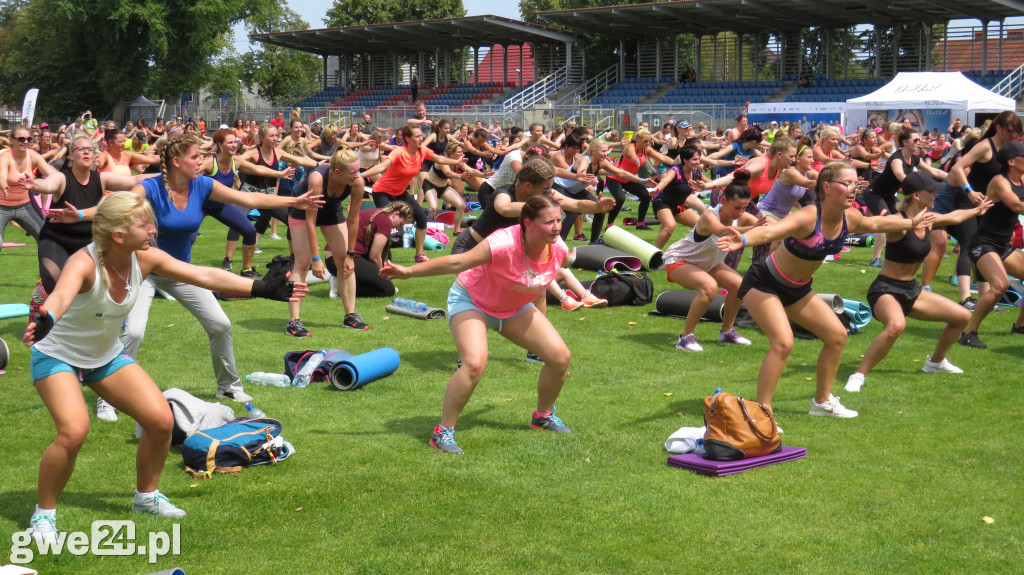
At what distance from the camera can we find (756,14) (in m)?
42.8

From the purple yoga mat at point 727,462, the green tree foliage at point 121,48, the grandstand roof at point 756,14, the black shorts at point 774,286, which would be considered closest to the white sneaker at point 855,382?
the black shorts at point 774,286

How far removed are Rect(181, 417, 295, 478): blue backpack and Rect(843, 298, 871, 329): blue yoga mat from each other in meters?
6.31

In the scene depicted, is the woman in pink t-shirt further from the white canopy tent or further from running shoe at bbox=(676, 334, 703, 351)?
the white canopy tent

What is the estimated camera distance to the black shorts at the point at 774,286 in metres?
6.62

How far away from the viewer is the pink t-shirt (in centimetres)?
594

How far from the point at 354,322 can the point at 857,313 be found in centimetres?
514

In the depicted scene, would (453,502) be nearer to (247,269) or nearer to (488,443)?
(488,443)

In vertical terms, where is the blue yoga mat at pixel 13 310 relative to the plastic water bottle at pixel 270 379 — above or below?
above

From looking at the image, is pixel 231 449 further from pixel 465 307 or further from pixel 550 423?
pixel 550 423

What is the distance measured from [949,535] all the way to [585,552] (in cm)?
183

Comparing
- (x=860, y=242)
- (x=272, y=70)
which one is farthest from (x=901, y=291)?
(x=272, y=70)

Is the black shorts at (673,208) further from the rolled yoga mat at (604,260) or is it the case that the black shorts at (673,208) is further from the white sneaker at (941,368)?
the white sneaker at (941,368)

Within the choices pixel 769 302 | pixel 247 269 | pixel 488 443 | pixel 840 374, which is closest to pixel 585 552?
pixel 488 443

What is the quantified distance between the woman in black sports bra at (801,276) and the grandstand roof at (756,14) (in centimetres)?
3528
